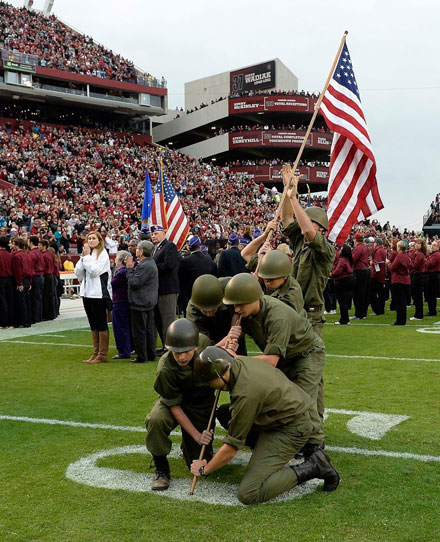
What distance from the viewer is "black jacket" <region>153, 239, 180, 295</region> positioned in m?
10.3

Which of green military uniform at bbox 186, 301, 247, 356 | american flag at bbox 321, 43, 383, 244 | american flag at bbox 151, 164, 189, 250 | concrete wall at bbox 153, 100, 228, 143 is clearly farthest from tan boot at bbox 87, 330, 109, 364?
concrete wall at bbox 153, 100, 228, 143

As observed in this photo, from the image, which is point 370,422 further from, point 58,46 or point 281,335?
point 58,46

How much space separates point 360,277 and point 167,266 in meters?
6.76

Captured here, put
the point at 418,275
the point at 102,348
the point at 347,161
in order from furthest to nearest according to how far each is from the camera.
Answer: the point at 418,275 → the point at 102,348 → the point at 347,161

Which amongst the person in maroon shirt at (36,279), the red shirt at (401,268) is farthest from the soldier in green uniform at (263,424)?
the person in maroon shirt at (36,279)

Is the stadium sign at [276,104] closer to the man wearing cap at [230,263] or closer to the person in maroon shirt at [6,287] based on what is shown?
the person in maroon shirt at [6,287]

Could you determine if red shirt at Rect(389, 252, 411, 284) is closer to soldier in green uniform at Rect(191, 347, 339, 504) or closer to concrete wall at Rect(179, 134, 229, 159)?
soldier in green uniform at Rect(191, 347, 339, 504)

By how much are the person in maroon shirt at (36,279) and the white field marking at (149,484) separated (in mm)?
10102

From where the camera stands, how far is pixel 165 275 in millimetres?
10438

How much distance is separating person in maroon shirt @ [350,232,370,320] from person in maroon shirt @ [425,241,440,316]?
4.98ft

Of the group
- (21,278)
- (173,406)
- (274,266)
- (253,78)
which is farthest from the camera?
(253,78)

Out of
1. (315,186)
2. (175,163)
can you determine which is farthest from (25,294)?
(315,186)

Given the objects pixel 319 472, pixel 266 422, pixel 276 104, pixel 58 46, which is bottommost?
pixel 319 472

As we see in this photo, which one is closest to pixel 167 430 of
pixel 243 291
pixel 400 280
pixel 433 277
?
pixel 243 291
